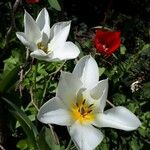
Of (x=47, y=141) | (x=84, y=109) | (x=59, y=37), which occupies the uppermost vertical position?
(x=59, y=37)

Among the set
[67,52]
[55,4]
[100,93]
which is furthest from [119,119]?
[55,4]

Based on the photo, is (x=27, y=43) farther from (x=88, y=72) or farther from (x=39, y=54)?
(x=88, y=72)

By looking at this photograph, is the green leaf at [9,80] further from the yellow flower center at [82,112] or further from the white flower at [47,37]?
the yellow flower center at [82,112]

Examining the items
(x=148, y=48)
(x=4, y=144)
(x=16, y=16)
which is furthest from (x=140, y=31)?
(x=4, y=144)

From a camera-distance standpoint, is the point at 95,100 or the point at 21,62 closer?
the point at 95,100

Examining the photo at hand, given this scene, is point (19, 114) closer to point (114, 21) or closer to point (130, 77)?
point (130, 77)
